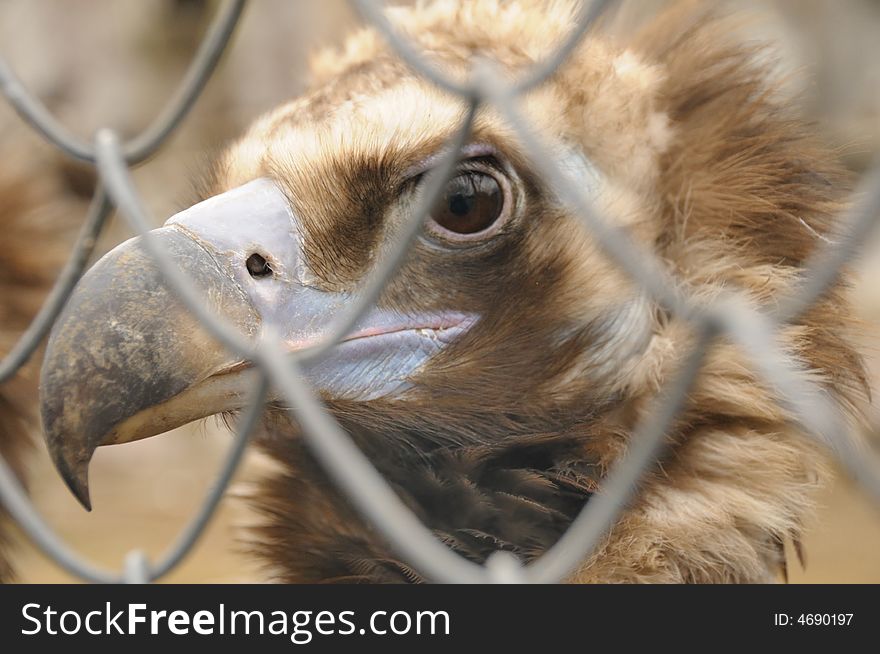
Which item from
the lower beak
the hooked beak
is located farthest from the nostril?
the lower beak

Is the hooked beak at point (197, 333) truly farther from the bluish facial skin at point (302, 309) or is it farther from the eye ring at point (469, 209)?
the eye ring at point (469, 209)

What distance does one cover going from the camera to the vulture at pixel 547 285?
1385mm

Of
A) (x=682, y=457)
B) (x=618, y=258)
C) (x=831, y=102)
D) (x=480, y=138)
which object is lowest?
(x=618, y=258)

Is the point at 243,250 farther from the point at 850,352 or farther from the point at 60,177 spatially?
the point at 60,177

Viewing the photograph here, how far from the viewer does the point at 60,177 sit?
4.17 meters

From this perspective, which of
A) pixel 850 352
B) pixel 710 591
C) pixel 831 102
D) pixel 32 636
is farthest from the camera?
pixel 831 102

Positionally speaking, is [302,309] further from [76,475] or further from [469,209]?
[76,475]

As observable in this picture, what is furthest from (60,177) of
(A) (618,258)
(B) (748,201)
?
(A) (618,258)

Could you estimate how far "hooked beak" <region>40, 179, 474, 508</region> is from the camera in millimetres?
1166

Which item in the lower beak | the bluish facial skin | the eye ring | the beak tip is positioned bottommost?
the beak tip

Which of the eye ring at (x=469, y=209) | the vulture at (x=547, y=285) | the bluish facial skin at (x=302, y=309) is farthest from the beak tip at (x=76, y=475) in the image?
the eye ring at (x=469, y=209)

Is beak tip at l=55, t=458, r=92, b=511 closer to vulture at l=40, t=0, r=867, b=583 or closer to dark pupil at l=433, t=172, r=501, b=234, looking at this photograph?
vulture at l=40, t=0, r=867, b=583

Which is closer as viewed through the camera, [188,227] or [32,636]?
[32,636]

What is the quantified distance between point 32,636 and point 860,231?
0.90 metres
